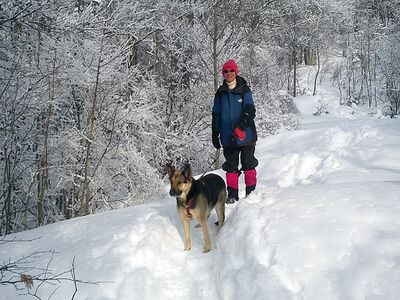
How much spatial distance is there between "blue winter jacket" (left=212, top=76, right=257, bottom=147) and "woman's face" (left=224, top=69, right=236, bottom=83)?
0.11 metres

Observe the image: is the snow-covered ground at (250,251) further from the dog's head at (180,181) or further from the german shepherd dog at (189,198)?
the dog's head at (180,181)

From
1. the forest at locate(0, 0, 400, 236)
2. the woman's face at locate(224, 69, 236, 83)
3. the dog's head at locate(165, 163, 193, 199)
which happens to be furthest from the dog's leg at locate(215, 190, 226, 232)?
the forest at locate(0, 0, 400, 236)

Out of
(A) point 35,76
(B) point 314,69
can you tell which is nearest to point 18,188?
(A) point 35,76

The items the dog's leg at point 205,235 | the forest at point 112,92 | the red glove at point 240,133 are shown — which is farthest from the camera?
the forest at point 112,92

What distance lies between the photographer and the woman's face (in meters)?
5.39

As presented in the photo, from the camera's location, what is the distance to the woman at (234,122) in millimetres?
5426

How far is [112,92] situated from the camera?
35.4ft

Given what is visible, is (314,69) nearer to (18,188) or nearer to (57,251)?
(18,188)

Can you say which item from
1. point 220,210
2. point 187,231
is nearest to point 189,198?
point 187,231

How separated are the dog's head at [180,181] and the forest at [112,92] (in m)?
3.65

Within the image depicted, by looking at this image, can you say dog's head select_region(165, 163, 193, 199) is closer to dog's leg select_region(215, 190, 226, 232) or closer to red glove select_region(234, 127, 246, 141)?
dog's leg select_region(215, 190, 226, 232)

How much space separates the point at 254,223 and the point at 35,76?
6.58 m

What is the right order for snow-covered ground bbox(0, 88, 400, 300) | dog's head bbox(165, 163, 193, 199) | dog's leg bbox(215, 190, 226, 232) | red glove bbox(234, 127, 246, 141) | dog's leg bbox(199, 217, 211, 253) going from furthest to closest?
red glove bbox(234, 127, 246, 141)
dog's leg bbox(215, 190, 226, 232)
dog's leg bbox(199, 217, 211, 253)
dog's head bbox(165, 163, 193, 199)
snow-covered ground bbox(0, 88, 400, 300)


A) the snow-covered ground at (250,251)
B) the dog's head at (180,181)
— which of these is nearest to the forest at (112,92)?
the snow-covered ground at (250,251)
